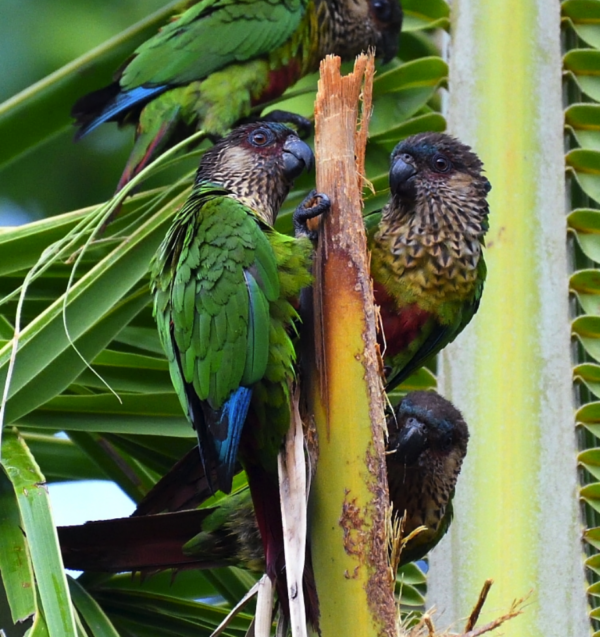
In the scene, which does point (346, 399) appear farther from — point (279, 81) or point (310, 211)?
point (279, 81)

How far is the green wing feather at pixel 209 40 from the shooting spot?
350cm

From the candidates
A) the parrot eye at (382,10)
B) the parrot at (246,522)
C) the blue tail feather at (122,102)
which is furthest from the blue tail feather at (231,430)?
the parrot eye at (382,10)

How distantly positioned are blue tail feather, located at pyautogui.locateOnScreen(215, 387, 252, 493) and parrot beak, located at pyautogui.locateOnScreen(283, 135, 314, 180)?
880 millimetres

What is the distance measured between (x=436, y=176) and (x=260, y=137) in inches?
22.3

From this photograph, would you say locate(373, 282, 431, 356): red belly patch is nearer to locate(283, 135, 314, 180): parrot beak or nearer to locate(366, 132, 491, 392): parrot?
locate(366, 132, 491, 392): parrot

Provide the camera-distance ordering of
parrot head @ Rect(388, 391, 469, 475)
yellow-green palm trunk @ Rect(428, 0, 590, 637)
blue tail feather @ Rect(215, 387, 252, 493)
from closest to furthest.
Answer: blue tail feather @ Rect(215, 387, 252, 493)
yellow-green palm trunk @ Rect(428, 0, 590, 637)
parrot head @ Rect(388, 391, 469, 475)

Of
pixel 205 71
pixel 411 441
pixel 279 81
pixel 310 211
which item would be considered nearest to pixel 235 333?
pixel 310 211

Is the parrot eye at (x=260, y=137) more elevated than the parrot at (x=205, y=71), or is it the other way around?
the parrot at (x=205, y=71)

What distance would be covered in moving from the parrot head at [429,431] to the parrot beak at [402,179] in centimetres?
65

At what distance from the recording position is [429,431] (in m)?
2.94

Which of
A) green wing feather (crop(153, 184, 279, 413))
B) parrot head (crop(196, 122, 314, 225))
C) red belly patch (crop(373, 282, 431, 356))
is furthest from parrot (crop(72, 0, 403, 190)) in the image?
red belly patch (crop(373, 282, 431, 356))

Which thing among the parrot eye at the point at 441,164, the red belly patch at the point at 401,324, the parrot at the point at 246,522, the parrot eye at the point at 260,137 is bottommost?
the parrot at the point at 246,522

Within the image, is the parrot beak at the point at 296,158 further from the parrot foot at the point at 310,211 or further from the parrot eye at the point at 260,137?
Result: the parrot foot at the point at 310,211

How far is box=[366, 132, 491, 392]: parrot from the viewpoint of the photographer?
274 cm
